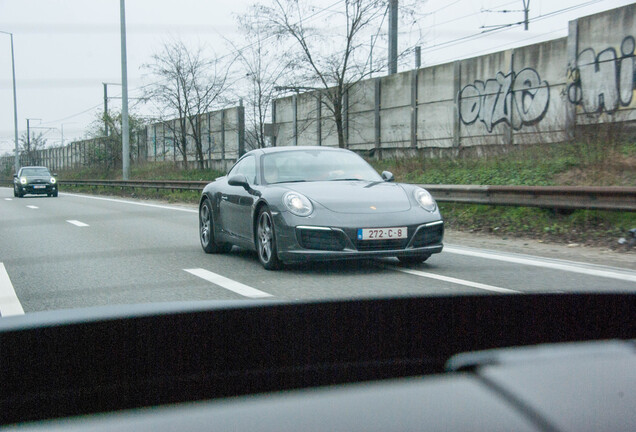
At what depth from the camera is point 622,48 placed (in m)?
16.0

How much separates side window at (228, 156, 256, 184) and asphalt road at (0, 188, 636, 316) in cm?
100

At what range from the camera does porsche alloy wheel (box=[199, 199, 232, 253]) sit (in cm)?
916

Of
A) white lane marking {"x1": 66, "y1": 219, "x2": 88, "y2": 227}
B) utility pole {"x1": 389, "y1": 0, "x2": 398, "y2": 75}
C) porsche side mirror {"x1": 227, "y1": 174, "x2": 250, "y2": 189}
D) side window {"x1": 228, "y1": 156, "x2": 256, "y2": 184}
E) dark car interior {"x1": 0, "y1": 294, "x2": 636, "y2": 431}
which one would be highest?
utility pole {"x1": 389, "y1": 0, "x2": 398, "y2": 75}

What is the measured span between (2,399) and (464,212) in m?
12.2

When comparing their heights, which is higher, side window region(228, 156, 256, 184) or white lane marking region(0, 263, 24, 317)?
side window region(228, 156, 256, 184)

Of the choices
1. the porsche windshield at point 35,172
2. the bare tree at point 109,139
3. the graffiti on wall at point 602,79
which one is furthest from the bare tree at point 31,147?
the graffiti on wall at point 602,79

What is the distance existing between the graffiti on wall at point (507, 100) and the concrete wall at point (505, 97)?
0.03 meters

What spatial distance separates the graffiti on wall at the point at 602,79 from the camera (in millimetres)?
15695

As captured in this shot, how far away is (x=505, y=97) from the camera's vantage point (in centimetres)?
1992

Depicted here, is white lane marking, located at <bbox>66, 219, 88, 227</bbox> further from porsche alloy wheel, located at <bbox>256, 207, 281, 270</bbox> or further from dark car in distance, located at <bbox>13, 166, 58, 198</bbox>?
dark car in distance, located at <bbox>13, 166, 58, 198</bbox>

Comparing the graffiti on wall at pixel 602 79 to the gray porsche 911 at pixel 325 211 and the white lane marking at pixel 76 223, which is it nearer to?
the gray porsche 911 at pixel 325 211

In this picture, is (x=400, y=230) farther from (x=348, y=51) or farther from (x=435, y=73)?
(x=348, y=51)

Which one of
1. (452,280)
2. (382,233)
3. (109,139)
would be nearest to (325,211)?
(382,233)

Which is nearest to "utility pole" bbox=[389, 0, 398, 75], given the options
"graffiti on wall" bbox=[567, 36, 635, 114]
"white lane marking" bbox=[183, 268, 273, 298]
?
"graffiti on wall" bbox=[567, 36, 635, 114]
